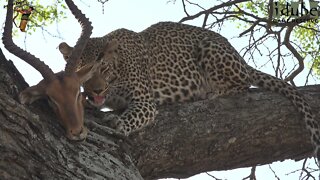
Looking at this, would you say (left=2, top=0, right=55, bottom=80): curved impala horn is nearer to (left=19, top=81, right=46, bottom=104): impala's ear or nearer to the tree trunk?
(left=19, top=81, right=46, bottom=104): impala's ear

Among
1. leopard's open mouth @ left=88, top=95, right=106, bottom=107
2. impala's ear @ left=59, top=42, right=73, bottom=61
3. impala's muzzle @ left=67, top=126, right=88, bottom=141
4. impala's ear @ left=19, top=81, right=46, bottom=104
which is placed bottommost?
impala's muzzle @ left=67, top=126, right=88, bottom=141

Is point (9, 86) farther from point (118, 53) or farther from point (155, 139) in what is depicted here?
point (118, 53)

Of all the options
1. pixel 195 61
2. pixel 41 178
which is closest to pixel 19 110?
pixel 41 178

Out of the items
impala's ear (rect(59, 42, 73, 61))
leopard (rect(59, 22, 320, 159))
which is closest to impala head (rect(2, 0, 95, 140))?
leopard (rect(59, 22, 320, 159))

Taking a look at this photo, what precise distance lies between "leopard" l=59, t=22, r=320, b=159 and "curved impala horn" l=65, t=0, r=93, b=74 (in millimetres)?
1140

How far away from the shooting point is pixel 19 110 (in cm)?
504

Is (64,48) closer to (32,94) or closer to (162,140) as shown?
(162,140)

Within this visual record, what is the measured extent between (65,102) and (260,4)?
5382 millimetres

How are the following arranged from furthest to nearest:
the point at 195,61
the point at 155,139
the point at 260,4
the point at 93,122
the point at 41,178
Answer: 1. the point at 260,4
2. the point at 195,61
3. the point at 155,139
4. the point at 93,122
5. the point at 41,178

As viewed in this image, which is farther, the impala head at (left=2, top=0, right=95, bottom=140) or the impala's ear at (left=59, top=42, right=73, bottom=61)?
the impala's ear at (left=59, top=42, right=73, bottom=61)

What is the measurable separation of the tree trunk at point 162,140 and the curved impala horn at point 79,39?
40cm

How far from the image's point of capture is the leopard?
749 cm

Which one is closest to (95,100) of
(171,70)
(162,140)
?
(162,140)

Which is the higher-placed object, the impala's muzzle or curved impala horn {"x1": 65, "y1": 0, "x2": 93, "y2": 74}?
curved impala horn {"x1": 65, "y1": 0, "x2": 93, "y2": 74}
